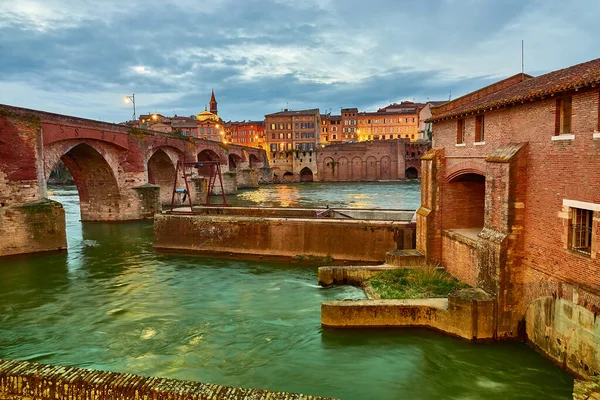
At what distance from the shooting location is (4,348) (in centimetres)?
1158

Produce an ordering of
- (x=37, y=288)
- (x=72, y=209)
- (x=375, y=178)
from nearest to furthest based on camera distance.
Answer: (x=37, y=288)
(x=72, y=209)
(x=375, y=178)

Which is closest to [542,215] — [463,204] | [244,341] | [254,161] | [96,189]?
[463,204]

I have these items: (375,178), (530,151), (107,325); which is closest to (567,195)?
(530,151)

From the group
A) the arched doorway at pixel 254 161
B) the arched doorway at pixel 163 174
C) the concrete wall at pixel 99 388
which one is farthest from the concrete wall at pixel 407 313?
the arched doorway at pixel 254 161

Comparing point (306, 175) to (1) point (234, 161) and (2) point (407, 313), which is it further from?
(2) point (407, 313)

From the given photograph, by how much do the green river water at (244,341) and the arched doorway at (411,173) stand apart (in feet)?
238

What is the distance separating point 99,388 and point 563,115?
1061 cm

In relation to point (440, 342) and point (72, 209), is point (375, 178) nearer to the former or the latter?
point (72, 209)

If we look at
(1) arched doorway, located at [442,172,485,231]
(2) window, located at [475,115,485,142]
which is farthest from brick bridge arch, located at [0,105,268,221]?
(2) window, located at [475,115,485,142]

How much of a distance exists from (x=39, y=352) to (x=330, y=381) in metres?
7.65

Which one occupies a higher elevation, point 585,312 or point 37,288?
point 585,312

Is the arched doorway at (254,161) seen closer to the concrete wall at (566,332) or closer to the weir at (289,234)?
the weir at (289,234)

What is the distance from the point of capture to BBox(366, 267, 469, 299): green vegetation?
13.4 m

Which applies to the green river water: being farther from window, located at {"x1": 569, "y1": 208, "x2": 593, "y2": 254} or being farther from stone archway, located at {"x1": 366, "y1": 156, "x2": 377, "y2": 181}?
stone archway, located at {"x1": 366, "y1": 156, "x2": 377, "y2": 181}
